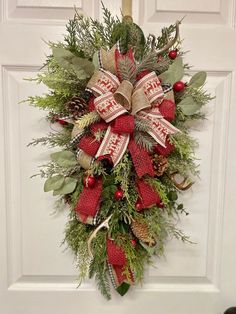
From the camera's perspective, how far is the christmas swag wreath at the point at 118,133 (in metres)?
0.72

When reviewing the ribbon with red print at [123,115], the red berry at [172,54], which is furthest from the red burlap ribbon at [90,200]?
the red berry at [172,54]

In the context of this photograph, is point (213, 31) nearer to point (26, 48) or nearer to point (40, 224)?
point (26, 48)

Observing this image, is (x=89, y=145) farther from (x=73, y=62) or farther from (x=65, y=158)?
(x=73, y=62)

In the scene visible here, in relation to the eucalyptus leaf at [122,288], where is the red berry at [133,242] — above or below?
above

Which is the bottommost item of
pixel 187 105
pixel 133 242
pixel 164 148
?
pixel 133 242

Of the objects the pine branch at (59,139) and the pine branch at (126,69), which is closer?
the pine branch at (126,69)

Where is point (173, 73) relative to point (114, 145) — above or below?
above

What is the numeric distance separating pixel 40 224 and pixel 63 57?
468 millimetres

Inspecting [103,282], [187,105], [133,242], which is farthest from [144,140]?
[103,282]

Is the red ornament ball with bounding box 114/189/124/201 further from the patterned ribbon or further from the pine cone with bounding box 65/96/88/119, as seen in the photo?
the pine cone with bounding box 65/96/88/119

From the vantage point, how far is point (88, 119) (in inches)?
28.0

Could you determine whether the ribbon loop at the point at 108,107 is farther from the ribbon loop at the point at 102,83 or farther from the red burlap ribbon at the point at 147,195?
the red burlap ribbon at the point at 147,195

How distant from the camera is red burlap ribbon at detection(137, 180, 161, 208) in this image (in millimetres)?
754

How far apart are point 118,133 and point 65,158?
147 mm
